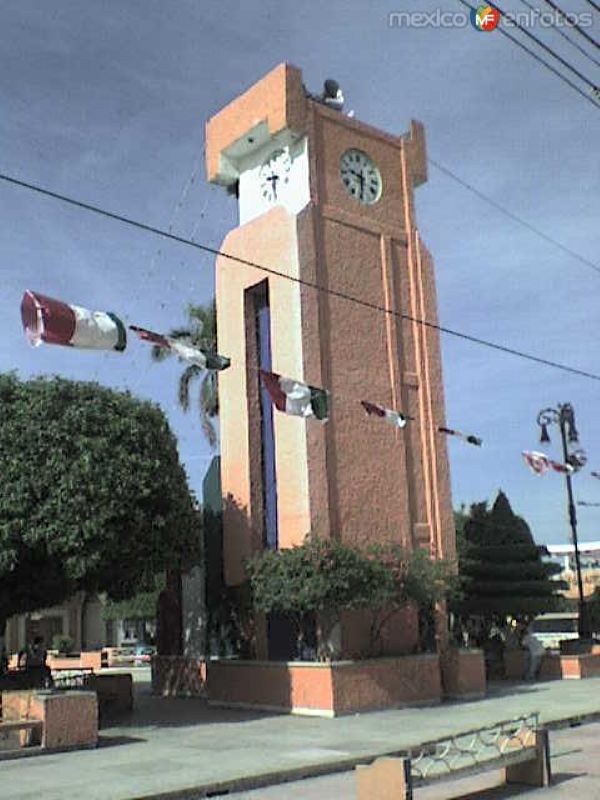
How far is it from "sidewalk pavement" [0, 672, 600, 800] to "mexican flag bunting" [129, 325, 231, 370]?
595 cm

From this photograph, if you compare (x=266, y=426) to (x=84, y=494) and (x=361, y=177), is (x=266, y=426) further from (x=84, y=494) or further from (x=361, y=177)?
(x=361, y=177)

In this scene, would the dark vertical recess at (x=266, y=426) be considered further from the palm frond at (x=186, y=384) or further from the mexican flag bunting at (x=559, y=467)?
the palm frond at (x=186, y=384)

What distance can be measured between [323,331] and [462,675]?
898 cm


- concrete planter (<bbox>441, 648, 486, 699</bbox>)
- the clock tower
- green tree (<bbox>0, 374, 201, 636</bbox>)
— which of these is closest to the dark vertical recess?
the clock tower

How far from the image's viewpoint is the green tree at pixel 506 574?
28.5 metres

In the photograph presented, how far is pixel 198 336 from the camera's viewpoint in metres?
32.9

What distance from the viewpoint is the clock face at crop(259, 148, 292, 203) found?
24.3 metres

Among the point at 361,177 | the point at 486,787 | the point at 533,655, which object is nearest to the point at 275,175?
the point at 361,177

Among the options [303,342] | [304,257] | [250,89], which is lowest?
[303,342]

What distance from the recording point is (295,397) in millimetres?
17516

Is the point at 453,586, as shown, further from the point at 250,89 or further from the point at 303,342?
the point at 250,89

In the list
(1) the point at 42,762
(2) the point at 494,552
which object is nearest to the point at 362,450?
(2) the point at 494,552

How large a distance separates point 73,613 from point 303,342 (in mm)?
51797

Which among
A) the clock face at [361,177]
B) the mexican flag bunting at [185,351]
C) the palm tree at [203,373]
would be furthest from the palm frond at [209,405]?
the mexican flag bunting at [185,351]
